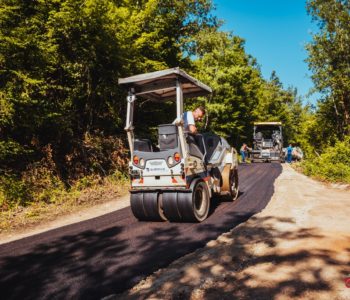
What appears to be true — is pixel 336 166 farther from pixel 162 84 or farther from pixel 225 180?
pixel 162 84

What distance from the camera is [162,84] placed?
630cm

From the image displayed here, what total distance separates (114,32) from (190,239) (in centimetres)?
883

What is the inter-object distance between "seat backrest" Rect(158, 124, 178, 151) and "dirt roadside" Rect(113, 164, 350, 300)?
77.0 inches

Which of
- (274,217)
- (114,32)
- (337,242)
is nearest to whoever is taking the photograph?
(337,242)

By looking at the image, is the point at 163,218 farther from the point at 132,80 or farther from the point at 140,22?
the point at 140,22

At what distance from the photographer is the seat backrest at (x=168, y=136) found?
584 centimetres

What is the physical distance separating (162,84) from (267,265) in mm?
4021

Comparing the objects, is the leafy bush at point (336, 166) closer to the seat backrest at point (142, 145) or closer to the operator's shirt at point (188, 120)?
the operator's shirt at point (188, 120)

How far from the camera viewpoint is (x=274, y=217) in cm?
621

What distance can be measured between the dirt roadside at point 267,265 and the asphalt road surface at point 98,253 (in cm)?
29

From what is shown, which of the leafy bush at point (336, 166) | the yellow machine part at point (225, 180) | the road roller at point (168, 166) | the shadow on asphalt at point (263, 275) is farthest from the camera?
the leafy bush at point (336, 166)

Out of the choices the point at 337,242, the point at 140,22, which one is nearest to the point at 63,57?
the point at 140,22

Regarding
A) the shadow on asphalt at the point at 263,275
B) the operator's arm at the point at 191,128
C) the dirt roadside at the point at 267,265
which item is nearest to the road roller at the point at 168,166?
the operator's arm at the point at 191,128

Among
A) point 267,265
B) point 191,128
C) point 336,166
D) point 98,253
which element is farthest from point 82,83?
point 336,166
